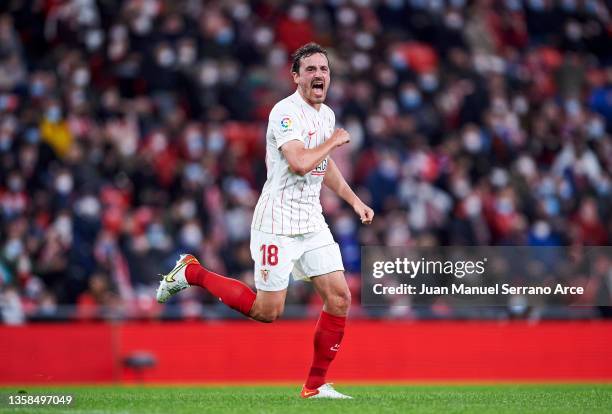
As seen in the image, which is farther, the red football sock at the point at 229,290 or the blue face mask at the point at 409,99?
the blue face mask at the point at 409,99

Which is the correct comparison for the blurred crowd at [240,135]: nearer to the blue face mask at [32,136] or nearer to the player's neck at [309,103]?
the blue face mask at [32,136]

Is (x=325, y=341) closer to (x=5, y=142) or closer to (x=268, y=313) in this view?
(x=268, y=313)

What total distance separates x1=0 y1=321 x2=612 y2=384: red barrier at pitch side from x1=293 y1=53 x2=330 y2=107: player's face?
6710mm

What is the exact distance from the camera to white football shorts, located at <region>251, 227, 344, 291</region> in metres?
8.92

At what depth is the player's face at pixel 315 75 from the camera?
895 centimetres

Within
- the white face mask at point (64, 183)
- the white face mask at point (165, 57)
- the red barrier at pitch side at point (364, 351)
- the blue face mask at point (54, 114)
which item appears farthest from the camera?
the white face mask at point (165, 57)

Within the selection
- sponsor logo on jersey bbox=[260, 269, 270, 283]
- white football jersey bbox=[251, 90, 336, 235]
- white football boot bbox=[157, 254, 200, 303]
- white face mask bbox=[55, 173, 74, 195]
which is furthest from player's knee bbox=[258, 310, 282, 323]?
white face mask bbox=[55, 173, 74, 195]

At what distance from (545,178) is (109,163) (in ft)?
21.3

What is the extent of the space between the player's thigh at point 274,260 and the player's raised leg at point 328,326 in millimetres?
230

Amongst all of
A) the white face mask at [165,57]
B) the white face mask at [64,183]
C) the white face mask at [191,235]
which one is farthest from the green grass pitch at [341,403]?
the white face mask at [165,57]

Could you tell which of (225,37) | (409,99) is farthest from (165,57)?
(409,99)

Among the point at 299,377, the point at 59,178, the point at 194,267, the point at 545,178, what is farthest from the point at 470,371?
the point at 194,267

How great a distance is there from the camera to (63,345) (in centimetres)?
1484

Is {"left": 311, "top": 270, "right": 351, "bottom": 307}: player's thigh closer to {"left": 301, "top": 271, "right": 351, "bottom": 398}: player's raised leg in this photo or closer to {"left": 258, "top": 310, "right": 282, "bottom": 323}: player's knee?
{"left": 301, "top": 271, "right": 351, "bottom": 398}: player's raised leg
